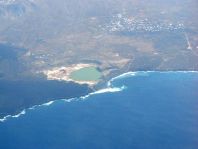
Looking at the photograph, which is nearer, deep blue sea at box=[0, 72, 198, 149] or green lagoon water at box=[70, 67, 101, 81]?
deep blue sea at box=[0, 72, 198, 149]

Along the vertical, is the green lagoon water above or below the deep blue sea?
above

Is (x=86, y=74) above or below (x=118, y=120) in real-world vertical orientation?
above

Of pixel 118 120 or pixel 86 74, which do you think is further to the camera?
pixel 86 74

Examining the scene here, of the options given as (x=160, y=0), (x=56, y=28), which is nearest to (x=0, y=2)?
(x=56, y=28)

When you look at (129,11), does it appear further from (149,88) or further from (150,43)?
(149,88)
